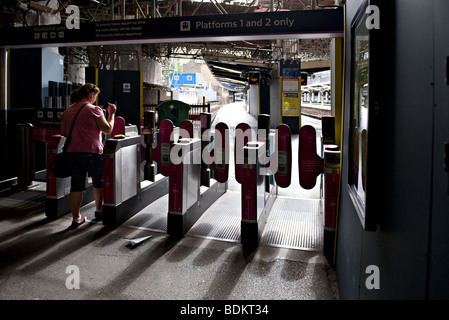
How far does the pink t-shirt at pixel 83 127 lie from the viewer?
4.07m

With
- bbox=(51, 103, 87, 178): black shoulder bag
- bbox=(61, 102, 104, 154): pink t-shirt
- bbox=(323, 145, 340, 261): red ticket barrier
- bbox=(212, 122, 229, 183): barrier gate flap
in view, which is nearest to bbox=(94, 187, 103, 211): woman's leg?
bbox=(51, 103, 87, 178): black shoulder bag

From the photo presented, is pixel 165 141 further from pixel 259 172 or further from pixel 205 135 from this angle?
pixel 259 172

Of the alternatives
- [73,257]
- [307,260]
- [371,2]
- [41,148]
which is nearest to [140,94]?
[41,148]

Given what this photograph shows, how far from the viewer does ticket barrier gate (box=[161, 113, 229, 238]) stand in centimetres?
413

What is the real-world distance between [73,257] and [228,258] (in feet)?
4.56

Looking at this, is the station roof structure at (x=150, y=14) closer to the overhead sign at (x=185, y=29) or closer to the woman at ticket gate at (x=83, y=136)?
the overhead sign at (x=185, y=29)

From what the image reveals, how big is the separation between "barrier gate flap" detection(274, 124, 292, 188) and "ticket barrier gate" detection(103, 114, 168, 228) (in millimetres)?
1766

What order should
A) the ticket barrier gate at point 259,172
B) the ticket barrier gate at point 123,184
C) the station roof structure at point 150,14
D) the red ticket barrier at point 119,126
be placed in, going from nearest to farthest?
the ticket barrier gate at point 259,172, the ticket barrier gate at point 123,184, the red ticket barrier at point 119,126, the station roof structure at point 150,14

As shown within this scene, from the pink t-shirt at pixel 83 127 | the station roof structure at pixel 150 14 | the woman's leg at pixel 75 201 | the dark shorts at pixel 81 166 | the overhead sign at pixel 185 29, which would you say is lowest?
the woman's leg at pixel 75 201

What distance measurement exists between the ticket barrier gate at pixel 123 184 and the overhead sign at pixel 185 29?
4.34ft

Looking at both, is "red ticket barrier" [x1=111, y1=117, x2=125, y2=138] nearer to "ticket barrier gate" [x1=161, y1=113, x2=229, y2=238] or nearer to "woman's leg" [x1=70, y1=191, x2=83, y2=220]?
"ticket barrier gate" [x1=161, y1=113, x2=229, y2=238]

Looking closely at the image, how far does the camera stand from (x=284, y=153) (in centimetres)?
445

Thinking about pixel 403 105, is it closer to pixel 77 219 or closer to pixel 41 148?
pixel 77 219

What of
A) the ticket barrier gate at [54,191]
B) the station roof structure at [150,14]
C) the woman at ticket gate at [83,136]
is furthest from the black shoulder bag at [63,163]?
the station roof structure at [150,14]
